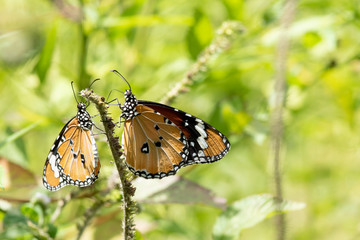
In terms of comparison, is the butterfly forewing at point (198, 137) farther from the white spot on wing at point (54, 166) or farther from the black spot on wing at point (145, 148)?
the white spot on wing at point (54, 166)

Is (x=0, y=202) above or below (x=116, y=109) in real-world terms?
below

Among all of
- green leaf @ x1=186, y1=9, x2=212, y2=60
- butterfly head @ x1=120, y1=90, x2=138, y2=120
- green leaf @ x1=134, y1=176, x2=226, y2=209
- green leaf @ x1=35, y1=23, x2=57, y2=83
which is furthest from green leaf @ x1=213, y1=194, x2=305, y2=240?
green leaf @ x1=35, y1=23, x2=57, y2=83

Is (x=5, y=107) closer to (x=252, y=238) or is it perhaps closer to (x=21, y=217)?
(x=21, y=217)

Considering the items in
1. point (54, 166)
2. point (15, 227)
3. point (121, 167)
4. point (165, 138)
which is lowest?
point (121, 167)

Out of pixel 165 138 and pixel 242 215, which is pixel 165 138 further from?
pixel 242 215

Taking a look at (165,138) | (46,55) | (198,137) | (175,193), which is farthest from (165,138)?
(46,55)

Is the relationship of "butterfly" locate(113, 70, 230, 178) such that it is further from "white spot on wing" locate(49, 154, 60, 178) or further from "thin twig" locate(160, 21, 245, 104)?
"white spot on wing" locate(49, 154, 60, 178)

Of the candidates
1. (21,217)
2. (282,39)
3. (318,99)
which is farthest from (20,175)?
(318,99)
